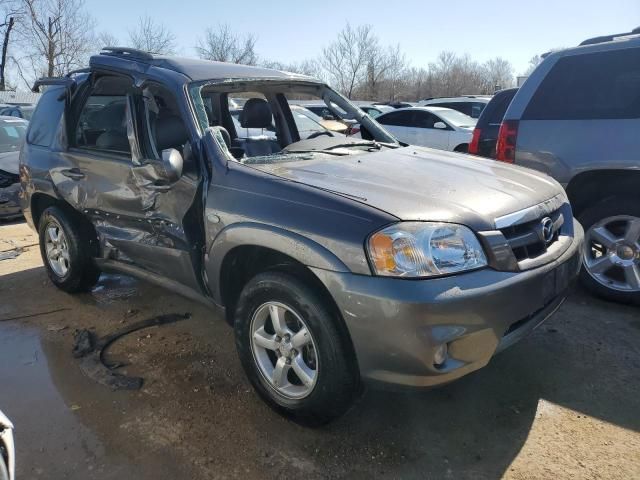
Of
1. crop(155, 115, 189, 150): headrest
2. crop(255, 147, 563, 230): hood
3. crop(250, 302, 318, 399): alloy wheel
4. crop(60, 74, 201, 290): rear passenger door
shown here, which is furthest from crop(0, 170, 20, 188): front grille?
crop(250, 302, 318, 399): alloy wheel

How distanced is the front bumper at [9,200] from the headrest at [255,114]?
5.07 m

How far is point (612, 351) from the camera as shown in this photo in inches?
133

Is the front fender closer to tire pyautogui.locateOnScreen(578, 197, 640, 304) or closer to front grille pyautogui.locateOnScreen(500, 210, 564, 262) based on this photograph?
front grille pyautogui.locateOnScreen(500, 210, 564, 262)

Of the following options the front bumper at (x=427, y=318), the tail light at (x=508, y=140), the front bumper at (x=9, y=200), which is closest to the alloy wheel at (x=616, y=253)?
the tail light at (x=508, y=140)

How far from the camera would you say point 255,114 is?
417 centimetres

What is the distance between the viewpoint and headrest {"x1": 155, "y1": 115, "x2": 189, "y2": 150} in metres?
3.32

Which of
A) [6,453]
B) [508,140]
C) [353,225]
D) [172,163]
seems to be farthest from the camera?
[508,140]

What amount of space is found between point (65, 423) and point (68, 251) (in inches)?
73.7

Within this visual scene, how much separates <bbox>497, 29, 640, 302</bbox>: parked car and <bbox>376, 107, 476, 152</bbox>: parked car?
6940mm

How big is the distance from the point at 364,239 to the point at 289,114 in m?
2.69

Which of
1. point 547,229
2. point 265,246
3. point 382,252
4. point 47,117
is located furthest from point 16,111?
point 547,229

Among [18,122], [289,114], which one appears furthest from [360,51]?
[289,114]

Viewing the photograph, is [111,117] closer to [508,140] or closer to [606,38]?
[508,140]

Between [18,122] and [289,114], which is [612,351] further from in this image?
[18,122]
